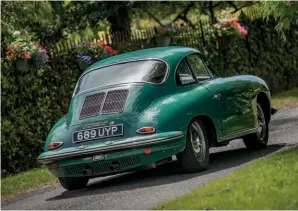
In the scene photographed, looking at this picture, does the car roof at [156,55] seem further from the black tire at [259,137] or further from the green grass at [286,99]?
the green grass at [286,99]

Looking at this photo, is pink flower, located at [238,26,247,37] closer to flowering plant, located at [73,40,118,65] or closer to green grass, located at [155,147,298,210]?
flowering plant, located at [73,40,118,65]

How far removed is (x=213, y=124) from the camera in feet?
36.9

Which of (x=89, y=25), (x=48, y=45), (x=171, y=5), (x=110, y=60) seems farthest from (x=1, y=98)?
(x=171, y=5)

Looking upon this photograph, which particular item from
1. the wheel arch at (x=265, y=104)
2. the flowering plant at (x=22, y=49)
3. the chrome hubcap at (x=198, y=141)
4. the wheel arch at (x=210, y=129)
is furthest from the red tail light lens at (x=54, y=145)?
the flowering plant at (x=22, y=49)

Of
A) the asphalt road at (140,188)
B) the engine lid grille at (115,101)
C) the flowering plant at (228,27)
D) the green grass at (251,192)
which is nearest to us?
the green grass at (251,192)

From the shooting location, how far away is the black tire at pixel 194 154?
34.6 feet

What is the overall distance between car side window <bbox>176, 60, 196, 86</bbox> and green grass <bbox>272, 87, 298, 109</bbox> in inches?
325

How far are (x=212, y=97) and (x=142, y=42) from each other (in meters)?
7.73

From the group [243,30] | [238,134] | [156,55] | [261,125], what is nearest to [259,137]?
[261,125]

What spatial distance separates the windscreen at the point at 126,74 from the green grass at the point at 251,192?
7.21 feet

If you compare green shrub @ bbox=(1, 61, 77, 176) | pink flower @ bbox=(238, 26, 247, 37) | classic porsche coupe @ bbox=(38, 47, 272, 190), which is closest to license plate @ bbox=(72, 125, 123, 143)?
classic porsche coupe @ bbox=(38, 47, 272, 190)

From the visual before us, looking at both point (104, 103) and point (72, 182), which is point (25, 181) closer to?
point (72, 182)

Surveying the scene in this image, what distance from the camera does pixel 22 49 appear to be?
15.2 m

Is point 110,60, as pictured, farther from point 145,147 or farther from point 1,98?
point 1,98
